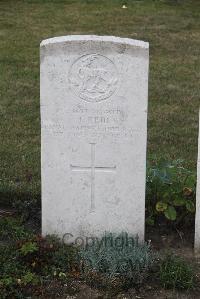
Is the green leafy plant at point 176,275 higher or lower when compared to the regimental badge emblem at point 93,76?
lower

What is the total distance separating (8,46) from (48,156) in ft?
23.0

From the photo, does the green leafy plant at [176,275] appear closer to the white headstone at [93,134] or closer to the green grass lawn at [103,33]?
the white headstone at [93,134]

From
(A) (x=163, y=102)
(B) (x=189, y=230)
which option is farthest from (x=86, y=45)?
(A) (x=163, y=102)

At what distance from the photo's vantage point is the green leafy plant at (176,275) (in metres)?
4.84

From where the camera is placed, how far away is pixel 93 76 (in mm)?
5082

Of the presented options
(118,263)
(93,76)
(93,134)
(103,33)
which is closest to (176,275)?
(118,263)

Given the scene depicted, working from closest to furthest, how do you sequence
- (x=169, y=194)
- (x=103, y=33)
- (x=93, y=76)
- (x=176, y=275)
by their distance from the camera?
(x=176, y=275)
(x=93, y=76)
(x=169, y=194)
(x=103, y=33)

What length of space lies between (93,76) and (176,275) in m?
1.56

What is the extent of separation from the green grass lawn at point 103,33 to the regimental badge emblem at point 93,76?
1404mm

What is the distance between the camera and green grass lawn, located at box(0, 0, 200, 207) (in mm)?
7234

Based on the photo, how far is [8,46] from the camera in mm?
11867

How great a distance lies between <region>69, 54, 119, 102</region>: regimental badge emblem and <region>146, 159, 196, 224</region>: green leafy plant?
995mm

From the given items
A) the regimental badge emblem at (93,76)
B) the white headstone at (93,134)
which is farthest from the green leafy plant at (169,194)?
the regimental badge emblem at (93,76)

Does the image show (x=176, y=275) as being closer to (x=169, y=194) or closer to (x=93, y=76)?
(x=169, y=194)
